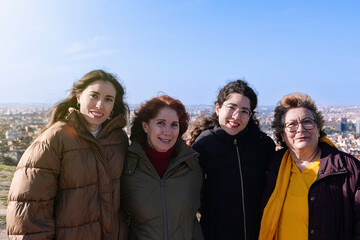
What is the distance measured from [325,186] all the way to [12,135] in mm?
26972

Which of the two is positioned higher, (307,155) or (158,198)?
(307,155)

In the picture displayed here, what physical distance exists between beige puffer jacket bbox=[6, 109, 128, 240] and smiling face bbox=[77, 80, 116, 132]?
125mm

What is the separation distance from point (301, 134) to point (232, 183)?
840 mm

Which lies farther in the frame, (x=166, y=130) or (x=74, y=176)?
(x=166, y=130)

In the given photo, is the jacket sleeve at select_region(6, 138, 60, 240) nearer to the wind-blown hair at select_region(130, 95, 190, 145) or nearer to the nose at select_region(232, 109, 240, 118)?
the wind-blown hair at select_region(130, 95, 190, 145)

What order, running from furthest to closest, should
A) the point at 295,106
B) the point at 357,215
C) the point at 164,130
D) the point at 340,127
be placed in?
1. the point at 340,127
2. the point at 295,106
3. the point at 164,130
4. the point at 357,215

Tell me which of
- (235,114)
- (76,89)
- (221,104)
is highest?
(76,89)

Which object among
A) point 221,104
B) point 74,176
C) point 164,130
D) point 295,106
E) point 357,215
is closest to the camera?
point 74,176

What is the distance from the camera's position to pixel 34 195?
2146mm

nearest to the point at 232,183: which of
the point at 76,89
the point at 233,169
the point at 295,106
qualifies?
the point at 233,169

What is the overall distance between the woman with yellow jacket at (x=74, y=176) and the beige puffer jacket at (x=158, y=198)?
15 cm

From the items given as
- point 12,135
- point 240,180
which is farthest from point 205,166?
point 12,135

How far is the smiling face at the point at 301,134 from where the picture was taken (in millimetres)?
2850

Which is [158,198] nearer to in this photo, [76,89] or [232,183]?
[232,183]
